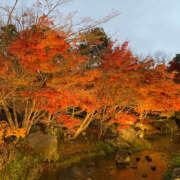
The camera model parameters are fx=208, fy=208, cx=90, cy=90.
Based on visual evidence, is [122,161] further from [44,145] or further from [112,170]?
[44,145]

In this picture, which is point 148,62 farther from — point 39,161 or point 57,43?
point 39,161

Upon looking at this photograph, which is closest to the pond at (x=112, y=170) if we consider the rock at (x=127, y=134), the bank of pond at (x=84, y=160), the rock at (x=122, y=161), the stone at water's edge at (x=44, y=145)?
the bank of pond at (x=84, y=160)

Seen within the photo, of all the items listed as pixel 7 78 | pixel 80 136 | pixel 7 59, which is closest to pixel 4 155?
pixel 7 78

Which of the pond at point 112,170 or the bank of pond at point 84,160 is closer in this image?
the bank of pond at point 84,160

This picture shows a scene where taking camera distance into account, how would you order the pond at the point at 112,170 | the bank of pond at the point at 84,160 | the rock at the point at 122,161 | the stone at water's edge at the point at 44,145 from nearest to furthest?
the bank of pond at the point at 84,160, the pond at the point at 112,170, the stone at water's edge at the point at 44,145, the rock at the point at 122,161

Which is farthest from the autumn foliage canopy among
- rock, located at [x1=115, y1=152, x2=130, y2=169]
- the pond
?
rock, located at [x1=115, y1=152, x2=130, y2=169]

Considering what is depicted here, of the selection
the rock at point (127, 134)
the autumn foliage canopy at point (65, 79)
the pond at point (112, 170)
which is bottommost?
the pond at point (112, 170)

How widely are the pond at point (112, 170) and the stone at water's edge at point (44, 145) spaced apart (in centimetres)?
105

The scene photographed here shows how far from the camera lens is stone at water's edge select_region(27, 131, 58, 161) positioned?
1084 cm

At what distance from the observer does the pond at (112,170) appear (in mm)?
9414

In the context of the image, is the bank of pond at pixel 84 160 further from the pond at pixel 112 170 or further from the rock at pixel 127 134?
the rock at pixel 127 134

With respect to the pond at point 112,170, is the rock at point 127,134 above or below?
above

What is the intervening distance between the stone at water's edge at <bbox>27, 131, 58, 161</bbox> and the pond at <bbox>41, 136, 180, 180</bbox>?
105cm

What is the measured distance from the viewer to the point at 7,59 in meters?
9.78
